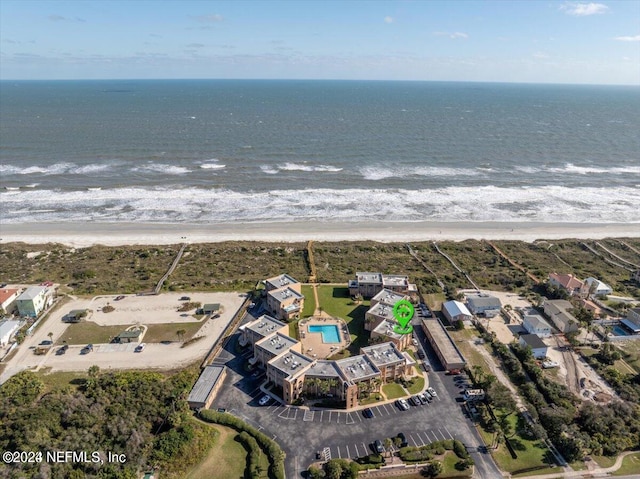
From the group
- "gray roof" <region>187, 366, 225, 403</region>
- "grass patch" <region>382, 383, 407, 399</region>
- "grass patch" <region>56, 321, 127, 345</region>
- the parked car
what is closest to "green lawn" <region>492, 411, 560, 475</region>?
the parked car

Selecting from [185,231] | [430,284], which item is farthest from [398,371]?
[185,231]

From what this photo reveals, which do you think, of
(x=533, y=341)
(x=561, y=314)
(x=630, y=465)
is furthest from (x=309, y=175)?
(x=630, y=465)

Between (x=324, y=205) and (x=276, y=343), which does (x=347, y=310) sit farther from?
(x=324, y=205)

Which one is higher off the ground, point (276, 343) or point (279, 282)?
point (279, 282)

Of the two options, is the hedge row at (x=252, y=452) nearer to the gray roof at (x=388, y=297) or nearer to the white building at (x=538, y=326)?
the gray roof at (x=388, y=297)

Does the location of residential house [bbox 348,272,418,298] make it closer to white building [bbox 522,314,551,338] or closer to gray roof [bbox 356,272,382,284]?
gray roof [bbox 356,272,382,284]
